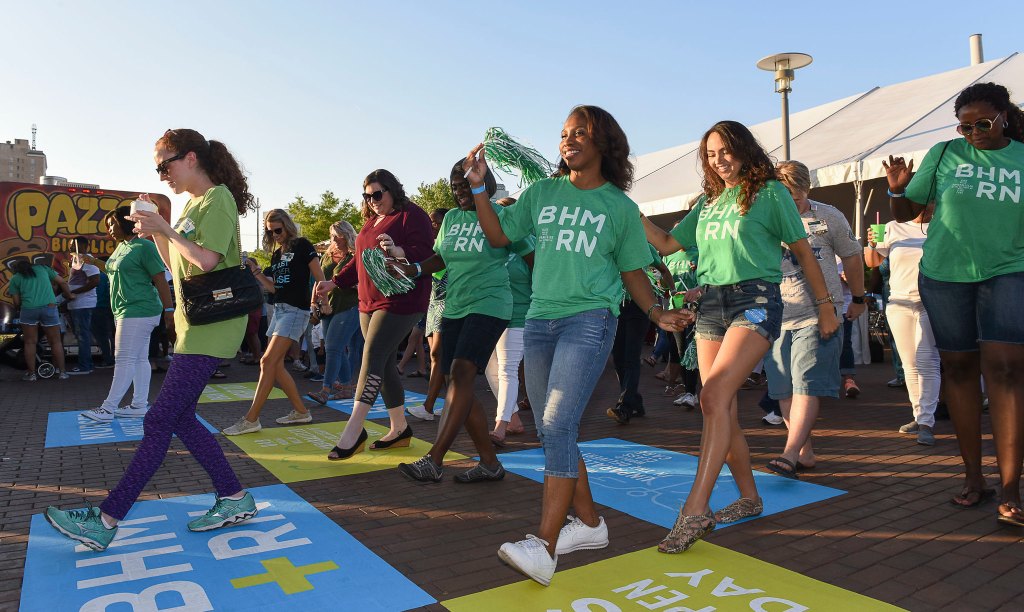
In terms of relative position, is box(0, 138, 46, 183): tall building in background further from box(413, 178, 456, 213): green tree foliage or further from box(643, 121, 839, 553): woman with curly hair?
box(643, 121, 839, 553): woman with curly hair

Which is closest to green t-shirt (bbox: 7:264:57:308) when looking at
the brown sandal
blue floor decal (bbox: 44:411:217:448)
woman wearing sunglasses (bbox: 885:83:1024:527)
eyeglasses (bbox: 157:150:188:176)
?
blue floor decal (bbox: 44:411:217:448)

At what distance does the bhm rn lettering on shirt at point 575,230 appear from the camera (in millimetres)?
2990

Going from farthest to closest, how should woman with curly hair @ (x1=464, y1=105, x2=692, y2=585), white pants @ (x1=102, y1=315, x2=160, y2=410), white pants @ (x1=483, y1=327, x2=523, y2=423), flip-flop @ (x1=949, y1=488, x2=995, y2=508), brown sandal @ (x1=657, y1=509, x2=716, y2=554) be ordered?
white pants @ (x1=102, y1=315, x2=160, y2=410), white pants @ (x1=483, y1=327, x2=523, y2=423), flip-flop @ (x1=949, y1=488, x2=995, y2=508), brown sandal @ (x1=657, y1=509, x2=716, y2=554), woman with curly hair @ (x1=464, y1=105, x2=692, y2=585)

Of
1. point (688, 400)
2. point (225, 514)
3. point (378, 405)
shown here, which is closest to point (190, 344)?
point (225, 514)

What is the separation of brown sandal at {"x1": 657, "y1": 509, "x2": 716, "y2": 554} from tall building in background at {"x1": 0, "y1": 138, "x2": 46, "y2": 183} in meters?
152

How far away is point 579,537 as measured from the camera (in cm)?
316

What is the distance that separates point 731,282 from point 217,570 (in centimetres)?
263

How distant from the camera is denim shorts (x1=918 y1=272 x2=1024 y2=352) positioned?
3.59m

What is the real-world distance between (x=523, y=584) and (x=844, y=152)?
1071cm

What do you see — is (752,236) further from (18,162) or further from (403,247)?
(18,162)

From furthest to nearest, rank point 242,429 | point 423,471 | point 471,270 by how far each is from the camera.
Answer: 1. point 242,429
2. point 471,270
3. point 423,471

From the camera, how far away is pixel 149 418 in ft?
11.3

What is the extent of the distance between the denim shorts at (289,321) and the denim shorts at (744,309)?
4027mm

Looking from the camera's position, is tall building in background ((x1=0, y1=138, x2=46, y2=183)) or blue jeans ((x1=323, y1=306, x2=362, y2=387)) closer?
blue jeans ((x1=323, y1=306, x2=362, y2=387))
